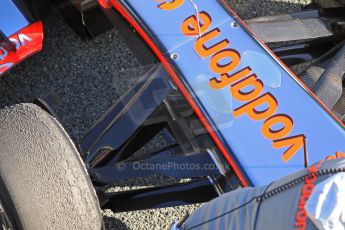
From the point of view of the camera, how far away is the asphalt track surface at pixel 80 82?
253cm

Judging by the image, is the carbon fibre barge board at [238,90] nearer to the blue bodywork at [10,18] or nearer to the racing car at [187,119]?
the racing car at [187,119]

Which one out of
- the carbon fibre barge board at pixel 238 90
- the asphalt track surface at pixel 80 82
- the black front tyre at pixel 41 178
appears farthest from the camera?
the asphalt track surface at pixel 80 82

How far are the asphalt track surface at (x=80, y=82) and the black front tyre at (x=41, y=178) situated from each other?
2.34 feet

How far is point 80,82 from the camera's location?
107 inches

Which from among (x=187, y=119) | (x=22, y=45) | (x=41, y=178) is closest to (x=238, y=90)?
(x=187, y=119)

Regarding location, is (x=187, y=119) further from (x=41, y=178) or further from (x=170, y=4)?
(x=41, y=178)

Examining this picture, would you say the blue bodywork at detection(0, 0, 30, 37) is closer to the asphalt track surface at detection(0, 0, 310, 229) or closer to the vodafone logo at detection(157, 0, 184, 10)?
the asphalt track surface at detection(0, 0, 310, 229)

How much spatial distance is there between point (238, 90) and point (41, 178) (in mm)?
747

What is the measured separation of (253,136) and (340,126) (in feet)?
0.99

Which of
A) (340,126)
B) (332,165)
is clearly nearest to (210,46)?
(340,126)

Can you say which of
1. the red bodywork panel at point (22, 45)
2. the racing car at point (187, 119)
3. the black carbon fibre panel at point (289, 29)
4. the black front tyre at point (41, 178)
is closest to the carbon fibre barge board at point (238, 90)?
the racing car at point (187, 119)

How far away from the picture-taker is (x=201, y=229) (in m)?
1.57

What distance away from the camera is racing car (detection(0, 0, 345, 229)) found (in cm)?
180

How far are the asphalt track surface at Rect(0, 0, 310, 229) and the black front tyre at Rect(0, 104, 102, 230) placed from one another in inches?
28.1
